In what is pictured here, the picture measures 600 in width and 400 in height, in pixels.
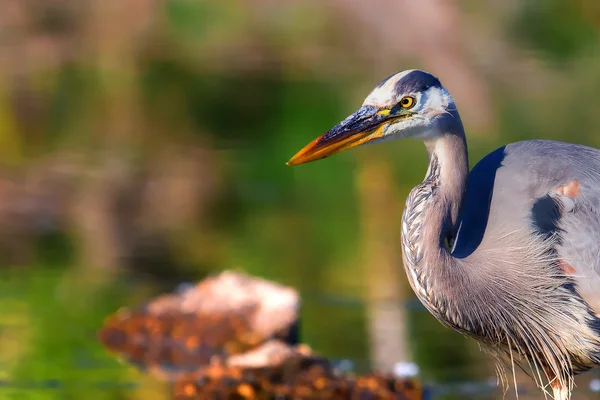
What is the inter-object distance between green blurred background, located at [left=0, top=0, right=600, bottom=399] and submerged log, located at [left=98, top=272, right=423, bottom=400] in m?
0.27

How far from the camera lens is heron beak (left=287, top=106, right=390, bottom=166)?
4.71m

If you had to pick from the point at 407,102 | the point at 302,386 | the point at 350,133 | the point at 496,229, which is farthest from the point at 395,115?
the point at 302,386

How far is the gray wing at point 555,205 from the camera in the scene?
4.92m

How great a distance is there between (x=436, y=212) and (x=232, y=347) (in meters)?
2.91

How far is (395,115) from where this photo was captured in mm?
4715

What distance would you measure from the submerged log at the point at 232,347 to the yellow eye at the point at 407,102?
1.78 m

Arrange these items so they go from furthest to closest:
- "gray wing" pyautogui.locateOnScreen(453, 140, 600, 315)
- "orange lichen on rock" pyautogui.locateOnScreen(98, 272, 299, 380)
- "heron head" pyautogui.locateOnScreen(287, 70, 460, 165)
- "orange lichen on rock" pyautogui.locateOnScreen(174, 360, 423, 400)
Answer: "orange lichen on rock" pyautogui.locateOnScreen(98, 272, 299, 380) → "orange lichen on rock" pyautogui.locateOnScreen(174, 360, 423, 400) → "gray wing" pyautogui.locateOnScreen(453, 140, 600, 315) → "heron head" pyautogui.locateOnScreen(287, 70, 460, 165)

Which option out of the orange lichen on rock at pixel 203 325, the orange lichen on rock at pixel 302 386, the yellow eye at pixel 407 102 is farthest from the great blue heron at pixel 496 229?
the orange lichen on rock at pixel 203 325

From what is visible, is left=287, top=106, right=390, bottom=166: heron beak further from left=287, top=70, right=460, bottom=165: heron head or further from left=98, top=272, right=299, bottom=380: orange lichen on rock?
left=98, top=272, right=299, bottom=380: orange lichen on rock

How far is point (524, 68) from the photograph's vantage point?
2064cm

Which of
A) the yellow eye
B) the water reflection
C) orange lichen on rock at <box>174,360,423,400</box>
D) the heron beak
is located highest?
the yellow eye

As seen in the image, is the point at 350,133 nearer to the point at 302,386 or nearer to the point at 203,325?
the point at 302,386

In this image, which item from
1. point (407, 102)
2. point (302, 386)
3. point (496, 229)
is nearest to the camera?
point (407, 102)

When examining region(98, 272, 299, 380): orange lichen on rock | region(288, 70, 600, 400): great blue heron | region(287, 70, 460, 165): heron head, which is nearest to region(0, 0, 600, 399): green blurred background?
region(98, 272, 299, 380): orange lichen on rock
